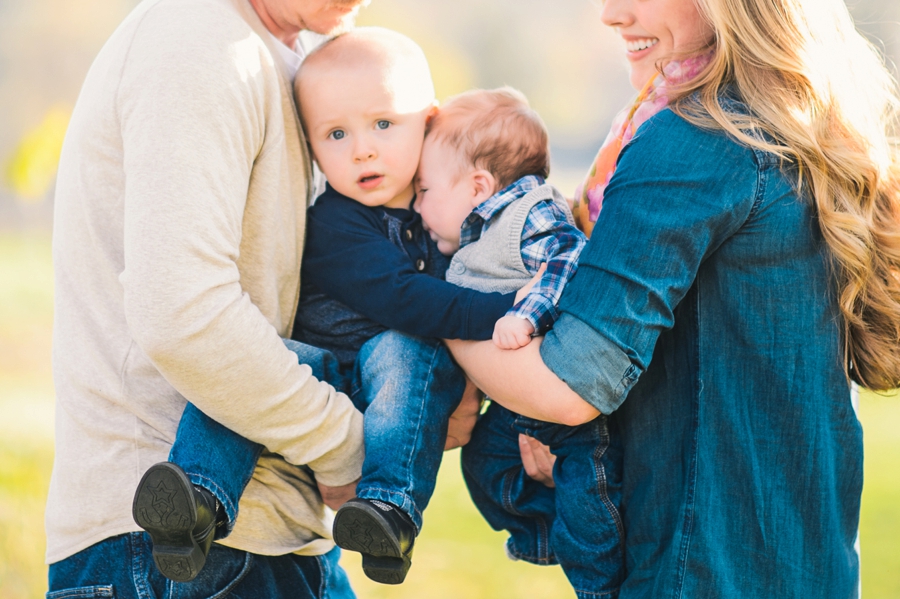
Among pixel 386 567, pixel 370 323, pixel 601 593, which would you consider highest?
pixel 370 323

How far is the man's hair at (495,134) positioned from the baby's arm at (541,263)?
204 millimetres

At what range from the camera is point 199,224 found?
1360 mm

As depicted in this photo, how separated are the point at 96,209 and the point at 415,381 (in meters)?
0.72

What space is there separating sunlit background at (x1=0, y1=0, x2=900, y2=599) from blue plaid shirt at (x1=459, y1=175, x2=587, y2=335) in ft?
1.81

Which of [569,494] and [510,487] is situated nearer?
[569,494]

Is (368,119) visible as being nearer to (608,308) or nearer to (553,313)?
(553,313)

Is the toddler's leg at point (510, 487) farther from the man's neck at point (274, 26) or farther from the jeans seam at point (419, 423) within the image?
the man's neck at point (274, 26)

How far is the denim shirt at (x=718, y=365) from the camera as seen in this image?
1.40 meters

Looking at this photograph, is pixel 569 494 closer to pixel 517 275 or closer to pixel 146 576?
pixel 517 275

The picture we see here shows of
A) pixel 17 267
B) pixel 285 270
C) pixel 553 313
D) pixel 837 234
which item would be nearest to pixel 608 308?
pixel 553 313

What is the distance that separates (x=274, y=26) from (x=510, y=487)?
1164 millimetres

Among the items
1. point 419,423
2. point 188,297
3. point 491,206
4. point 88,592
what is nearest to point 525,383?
point 419,423

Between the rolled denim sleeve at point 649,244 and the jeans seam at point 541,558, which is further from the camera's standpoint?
the jeans seam at point 541,558

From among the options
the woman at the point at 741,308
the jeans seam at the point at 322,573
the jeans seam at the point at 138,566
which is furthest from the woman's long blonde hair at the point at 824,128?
the jeans seam at the point at 138,566
